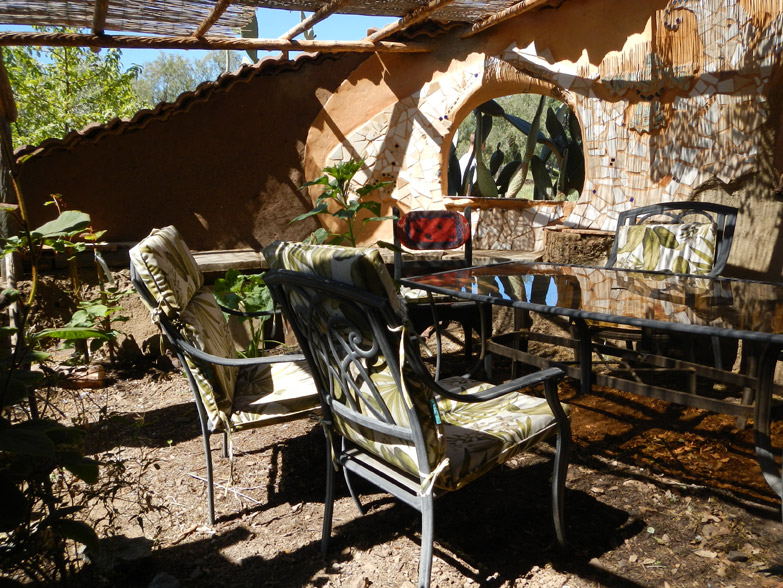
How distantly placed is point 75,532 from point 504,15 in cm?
453

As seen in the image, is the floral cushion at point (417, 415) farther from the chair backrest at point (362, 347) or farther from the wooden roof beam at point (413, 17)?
the wooden roof beam at point (413, 17)

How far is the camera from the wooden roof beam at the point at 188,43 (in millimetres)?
3828

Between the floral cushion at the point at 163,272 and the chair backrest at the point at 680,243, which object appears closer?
the floral cushion at the point at 163,272

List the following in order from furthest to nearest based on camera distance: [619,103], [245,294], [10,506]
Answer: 1. [619,103]
2. [245,294]
3. [10,506]

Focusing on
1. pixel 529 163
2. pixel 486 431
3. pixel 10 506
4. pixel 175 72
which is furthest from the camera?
pixel 175 72

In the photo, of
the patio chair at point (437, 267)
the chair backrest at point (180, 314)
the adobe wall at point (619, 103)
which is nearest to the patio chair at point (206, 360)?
the chair backrest at point (180, 314)

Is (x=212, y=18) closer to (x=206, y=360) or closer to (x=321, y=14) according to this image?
(x=321, y=14)

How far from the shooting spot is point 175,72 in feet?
87.5

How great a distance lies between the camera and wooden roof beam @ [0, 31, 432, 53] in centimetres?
383

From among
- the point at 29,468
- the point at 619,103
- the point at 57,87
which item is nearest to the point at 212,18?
the point at 619,103

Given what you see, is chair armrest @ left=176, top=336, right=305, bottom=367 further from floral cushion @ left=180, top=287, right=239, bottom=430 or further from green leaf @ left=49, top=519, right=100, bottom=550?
green leaf @ left=49, top=519, right=100, bottom=550

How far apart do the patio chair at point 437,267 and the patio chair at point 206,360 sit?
4.48 feet

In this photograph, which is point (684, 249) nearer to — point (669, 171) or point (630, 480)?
point (669, 171)

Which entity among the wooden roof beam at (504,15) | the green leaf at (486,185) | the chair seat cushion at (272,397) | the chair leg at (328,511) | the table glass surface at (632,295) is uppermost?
Result: the wooden roof beam at (504,15)
